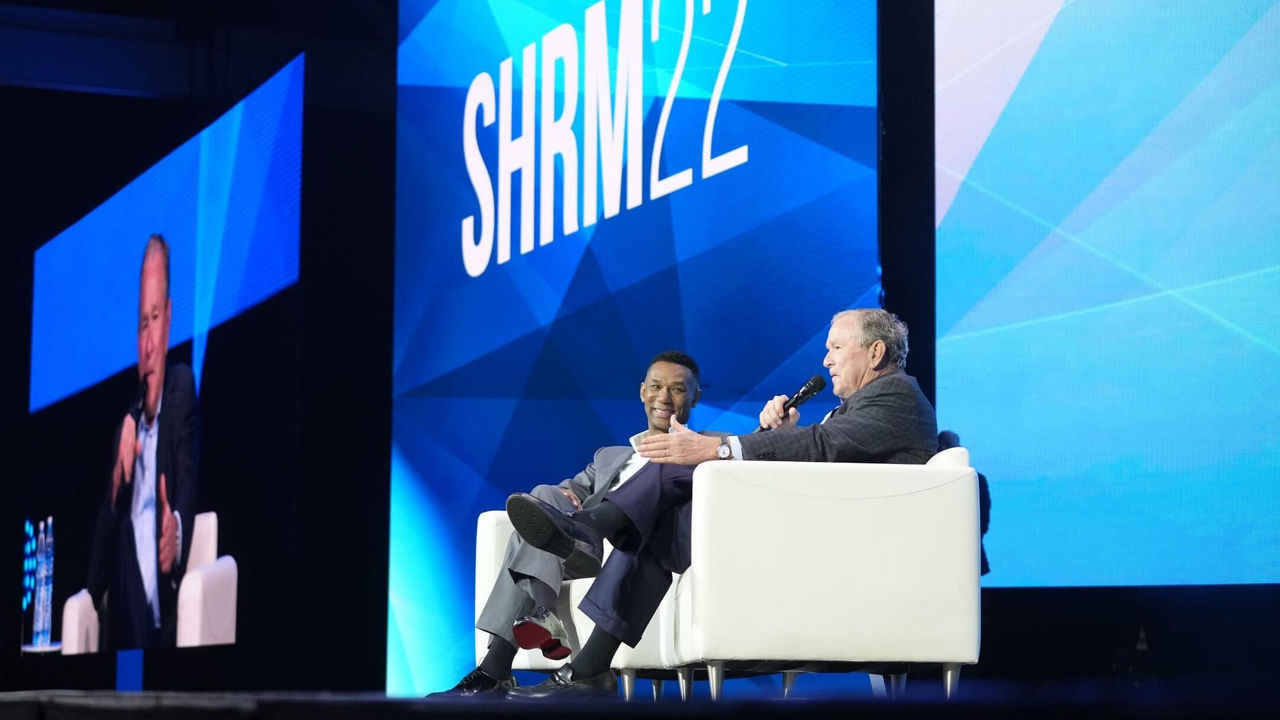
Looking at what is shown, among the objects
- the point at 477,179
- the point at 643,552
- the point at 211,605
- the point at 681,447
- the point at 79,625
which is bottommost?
the point at 79,625

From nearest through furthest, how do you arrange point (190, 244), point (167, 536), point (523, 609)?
1. point (523, 609)
2. point (167, 536)
3. point (190, 244)

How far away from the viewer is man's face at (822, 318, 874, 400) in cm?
350

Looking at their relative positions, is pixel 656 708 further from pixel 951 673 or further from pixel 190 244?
pixel 190 244

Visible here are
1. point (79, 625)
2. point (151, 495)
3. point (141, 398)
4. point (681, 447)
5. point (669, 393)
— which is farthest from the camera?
point (79, 625)

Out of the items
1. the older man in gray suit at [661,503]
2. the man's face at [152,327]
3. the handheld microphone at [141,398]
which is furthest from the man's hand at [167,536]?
the older man in gray suit at [661,503]

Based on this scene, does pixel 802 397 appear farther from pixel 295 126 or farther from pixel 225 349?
pixel 225 349

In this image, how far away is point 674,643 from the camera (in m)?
3.32

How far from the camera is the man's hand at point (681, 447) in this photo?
3.26 m

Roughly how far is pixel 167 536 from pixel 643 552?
4.60 meters

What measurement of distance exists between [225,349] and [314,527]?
1.13 meters

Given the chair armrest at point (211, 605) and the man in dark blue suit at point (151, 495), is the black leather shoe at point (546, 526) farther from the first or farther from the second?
the man in dark blue suit at point (151, 495)

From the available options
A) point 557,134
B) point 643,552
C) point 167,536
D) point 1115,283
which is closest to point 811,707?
point 643,552

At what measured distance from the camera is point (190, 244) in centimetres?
746

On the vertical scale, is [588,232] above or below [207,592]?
above
